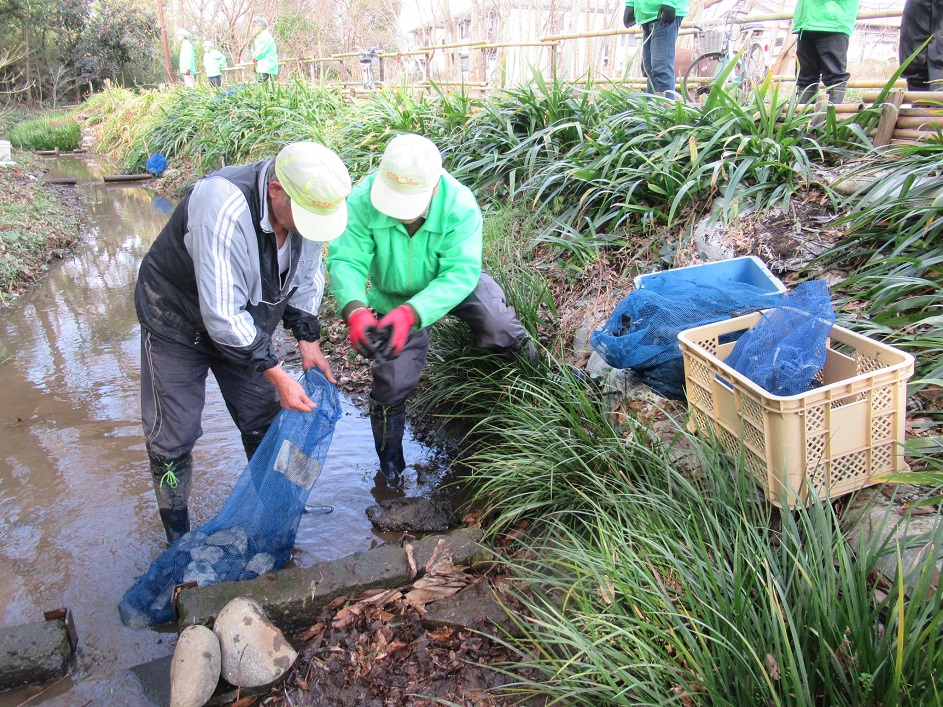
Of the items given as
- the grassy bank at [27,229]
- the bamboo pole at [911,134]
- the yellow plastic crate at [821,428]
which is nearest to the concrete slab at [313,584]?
the yellow plastic crate at [821,428]

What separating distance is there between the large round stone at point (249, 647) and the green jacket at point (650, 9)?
18.2 ft

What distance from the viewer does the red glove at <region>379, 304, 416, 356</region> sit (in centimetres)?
283

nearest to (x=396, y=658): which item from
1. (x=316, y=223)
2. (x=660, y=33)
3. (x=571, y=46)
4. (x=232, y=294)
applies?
(x=232, y=294)

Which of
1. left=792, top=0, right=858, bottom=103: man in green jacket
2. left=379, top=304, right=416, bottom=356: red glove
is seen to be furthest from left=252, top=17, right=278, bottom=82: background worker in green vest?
left=379, top=304, right=416, bottom=356: red glove

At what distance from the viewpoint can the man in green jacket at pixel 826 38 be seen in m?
4.80

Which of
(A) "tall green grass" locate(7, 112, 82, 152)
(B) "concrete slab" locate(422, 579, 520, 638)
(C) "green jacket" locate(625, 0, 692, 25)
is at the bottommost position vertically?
(B) "concrete slab" locate(422, 579, 520, 638)

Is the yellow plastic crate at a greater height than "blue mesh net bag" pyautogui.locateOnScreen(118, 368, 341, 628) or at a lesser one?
greater

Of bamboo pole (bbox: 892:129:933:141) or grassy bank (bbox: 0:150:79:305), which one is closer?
bamboo pole (bbox: 892:129:933:141)

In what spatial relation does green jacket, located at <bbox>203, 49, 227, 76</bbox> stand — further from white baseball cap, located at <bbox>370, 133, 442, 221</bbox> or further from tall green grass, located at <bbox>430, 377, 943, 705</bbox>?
tall green grass, located at <bbox>430, 377, 943, 705</bbox>

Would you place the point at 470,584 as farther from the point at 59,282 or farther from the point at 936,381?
the point at 59,282

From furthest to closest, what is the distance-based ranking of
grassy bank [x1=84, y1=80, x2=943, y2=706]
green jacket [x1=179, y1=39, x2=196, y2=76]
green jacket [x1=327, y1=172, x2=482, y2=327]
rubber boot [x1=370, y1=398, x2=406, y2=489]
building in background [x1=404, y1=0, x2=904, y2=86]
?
green jacket [x1=179, y1=39, x2=196, y2=76] < building in background [x1=404, y1=0, x2=904, y2=86] < rubber boot [x1=370, y1=398, x2=406, y2=489] < green jacket [x1=327, y1=172, x2=482, y2=327] < grassy bank [x1=84, y1=80, x2=943, y2=706]

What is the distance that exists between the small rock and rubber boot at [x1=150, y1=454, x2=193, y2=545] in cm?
78

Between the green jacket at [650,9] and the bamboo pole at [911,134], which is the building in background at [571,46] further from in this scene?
the bamboo pole at [911,134]

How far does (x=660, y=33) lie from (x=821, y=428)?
474 centimetres
